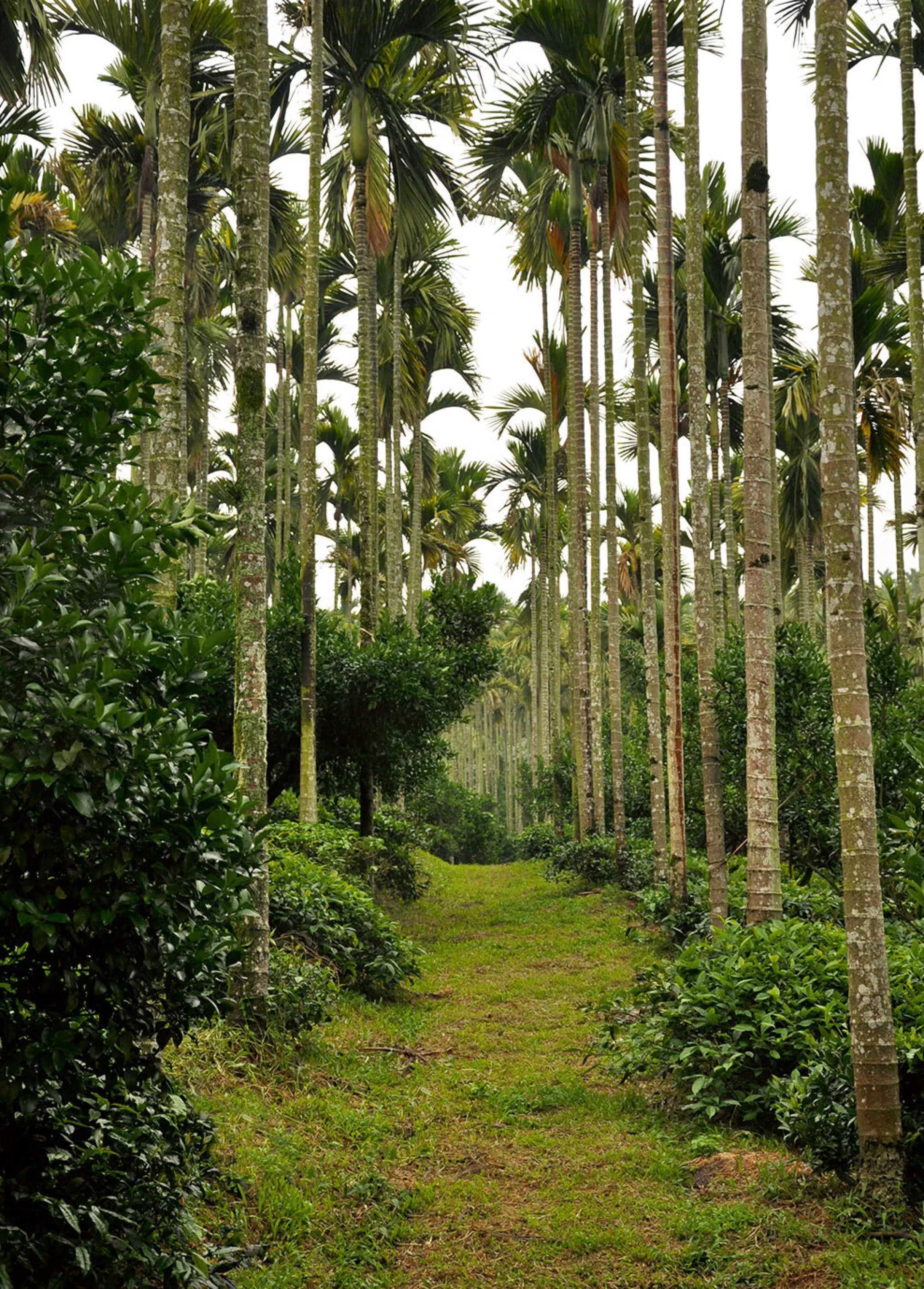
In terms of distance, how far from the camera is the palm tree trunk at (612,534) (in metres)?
15.5

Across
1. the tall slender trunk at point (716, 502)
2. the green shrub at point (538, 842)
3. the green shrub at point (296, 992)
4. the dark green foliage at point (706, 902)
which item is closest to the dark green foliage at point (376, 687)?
the dark green foliage at point (706, 902)

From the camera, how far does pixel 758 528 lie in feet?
22.7

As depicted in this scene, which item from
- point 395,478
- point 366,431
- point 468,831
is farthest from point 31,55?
point 468,831

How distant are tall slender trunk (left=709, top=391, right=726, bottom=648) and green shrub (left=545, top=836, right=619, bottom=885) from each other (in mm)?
3987

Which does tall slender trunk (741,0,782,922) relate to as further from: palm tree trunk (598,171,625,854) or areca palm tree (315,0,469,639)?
palm tree trunk (598,171,625,854)

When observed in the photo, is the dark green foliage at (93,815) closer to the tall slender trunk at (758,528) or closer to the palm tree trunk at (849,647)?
the palm tree trunk at (849,647)

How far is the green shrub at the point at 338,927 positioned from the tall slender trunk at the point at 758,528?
3383 millimetres

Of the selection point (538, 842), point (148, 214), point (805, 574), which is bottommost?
point (538, 842)

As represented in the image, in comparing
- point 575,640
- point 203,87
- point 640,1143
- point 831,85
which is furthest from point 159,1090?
point 575,640

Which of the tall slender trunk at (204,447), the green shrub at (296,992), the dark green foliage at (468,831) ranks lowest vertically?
the dark green foliage at (468,831)

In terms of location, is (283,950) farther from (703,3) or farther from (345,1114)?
(703,3)

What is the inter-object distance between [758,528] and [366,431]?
27.0 feet

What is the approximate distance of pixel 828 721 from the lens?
965 centimetres

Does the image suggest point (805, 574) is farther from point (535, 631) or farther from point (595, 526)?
point (535, 631)
